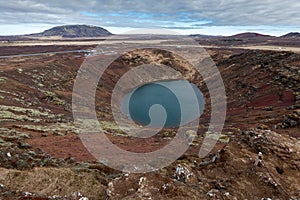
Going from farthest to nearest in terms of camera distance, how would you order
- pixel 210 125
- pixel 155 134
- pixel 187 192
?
pixel 210 125 < pixel 155 134 < pixel 187 192

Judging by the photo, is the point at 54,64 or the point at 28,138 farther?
the point at 54,64

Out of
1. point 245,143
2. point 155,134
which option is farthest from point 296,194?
point 155,134

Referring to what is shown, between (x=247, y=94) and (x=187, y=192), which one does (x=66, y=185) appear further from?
(x=247, y=94)

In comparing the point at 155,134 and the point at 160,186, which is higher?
the point at 160,186

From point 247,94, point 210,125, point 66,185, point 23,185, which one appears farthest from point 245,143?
point 247,94

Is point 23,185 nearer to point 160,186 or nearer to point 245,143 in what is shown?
point 160,186

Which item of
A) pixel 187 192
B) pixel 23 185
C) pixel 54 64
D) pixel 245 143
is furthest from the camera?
pixel 54 64

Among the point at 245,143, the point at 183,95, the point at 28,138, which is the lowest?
the point at 183,95
